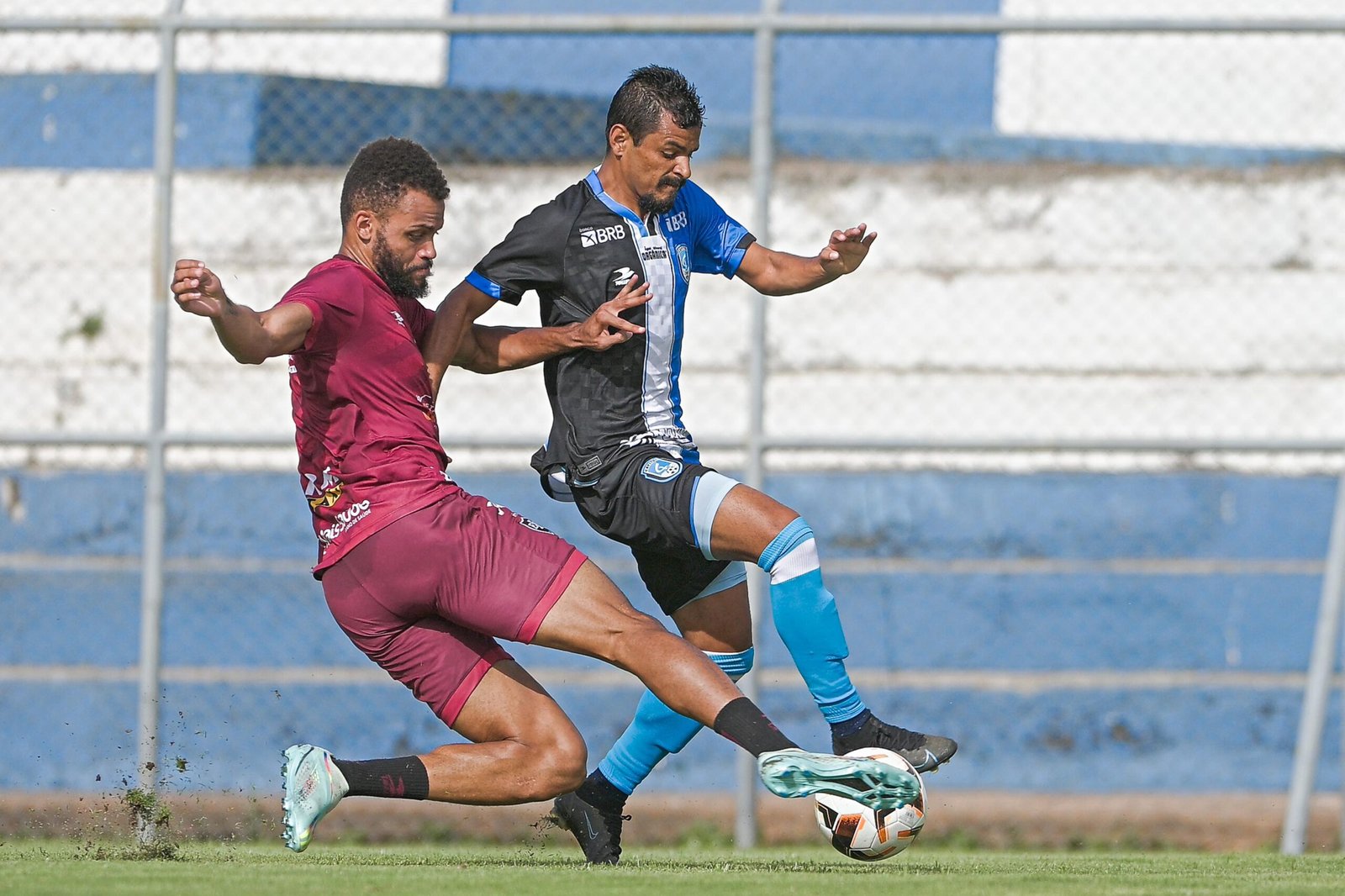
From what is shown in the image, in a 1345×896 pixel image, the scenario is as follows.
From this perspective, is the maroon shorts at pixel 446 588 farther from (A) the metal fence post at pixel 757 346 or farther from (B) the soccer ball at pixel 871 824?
(A) the metal fence post at pixel 757 346

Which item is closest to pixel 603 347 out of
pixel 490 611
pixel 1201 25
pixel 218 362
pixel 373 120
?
pixel 490 611

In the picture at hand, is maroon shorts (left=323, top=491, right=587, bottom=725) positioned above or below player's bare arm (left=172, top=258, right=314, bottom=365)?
below

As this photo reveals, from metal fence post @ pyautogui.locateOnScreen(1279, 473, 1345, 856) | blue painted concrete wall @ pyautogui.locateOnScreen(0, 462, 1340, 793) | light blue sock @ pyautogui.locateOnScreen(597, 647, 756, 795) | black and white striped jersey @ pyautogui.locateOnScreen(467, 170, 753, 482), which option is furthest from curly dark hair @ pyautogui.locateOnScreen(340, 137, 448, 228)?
metal fence post @ pyautogui.locateOnScreen(1279, 473, 1345, 856)

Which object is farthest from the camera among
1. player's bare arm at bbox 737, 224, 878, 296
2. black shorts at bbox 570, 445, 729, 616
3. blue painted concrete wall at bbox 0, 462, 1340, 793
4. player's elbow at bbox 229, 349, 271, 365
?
blue painted concrete wall at bbox 0, 462, 1340, 793

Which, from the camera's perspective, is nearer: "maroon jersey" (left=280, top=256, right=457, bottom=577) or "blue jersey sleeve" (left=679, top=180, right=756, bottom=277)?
"maroon jersey" (left=280, top=256, right=457, bottom=577)

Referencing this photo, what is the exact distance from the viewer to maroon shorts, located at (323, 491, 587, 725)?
421 cm

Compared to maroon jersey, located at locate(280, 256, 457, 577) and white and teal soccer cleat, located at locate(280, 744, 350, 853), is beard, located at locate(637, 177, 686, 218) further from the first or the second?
white and teal soccer cleat, located at locate(280, 744, 350, 853)

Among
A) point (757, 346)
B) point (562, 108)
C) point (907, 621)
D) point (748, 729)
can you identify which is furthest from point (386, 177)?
point (907, 621)

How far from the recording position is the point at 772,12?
255 inches

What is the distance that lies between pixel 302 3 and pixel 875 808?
7.32 meters

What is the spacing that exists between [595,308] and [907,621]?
4.50 metres

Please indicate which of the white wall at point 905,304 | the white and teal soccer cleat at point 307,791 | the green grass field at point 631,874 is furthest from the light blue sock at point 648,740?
the white wall at point 905,304

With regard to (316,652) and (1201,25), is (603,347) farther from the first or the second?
(316,652)

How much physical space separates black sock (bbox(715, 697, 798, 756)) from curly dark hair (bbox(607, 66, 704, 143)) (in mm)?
1717
